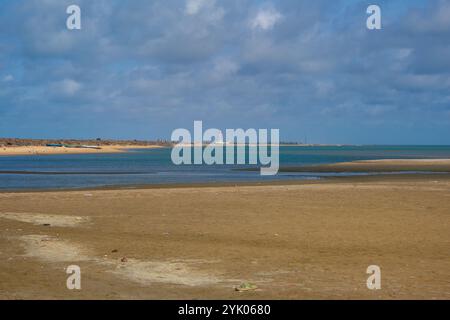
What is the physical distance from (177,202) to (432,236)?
12563 mm

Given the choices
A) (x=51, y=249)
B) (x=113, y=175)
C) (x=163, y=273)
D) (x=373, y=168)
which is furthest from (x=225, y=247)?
(x=373, y=168)

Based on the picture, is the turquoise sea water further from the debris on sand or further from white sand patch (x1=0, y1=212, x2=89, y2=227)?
the debris on sand

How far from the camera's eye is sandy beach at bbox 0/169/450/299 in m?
10.7

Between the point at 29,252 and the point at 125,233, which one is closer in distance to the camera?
the point at 29,252

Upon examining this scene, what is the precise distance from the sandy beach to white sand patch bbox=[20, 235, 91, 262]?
0.03m

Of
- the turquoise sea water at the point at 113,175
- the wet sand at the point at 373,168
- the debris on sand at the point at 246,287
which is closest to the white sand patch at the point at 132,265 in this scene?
the debris on sand at the point at 246,287

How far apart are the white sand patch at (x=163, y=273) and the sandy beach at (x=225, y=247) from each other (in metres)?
0.02

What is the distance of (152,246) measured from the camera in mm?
15188

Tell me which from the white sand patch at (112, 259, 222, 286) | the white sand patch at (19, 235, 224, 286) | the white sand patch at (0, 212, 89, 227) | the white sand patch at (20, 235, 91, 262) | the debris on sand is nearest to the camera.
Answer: the debris on sand

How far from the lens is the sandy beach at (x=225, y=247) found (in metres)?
10.7

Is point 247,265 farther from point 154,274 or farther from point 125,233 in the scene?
point 125,233

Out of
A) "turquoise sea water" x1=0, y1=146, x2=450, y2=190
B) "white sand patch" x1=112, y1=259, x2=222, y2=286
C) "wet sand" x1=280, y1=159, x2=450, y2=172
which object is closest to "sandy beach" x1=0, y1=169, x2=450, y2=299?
"white sand patch" x1=112, y1=259, x2=222, y2=286

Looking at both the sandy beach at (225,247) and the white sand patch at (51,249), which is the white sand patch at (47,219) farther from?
the white sand patch at (51,249)
